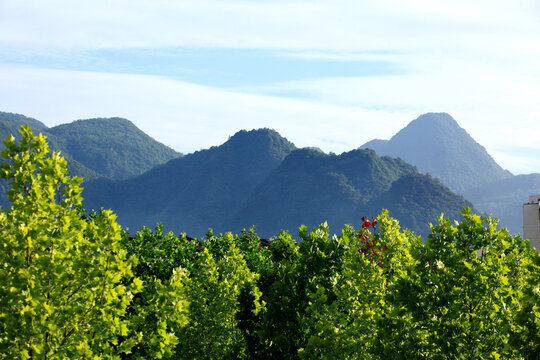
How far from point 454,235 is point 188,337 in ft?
32.7

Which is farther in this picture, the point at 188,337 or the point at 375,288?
the point at 188,337

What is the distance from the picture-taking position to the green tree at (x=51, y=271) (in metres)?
9.34

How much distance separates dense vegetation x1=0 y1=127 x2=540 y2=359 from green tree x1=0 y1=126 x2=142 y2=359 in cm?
2

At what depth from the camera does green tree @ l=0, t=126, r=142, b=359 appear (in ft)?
30.6

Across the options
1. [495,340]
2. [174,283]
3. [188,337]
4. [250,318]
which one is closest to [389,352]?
[495,340]

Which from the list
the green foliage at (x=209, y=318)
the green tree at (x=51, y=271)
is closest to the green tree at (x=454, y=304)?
the green tree at (x=51, y=271)

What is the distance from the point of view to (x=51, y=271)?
970 centimetres

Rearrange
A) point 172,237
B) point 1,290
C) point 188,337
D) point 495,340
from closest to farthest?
point 1,290
point 495,340
point 188,337
point 172,237

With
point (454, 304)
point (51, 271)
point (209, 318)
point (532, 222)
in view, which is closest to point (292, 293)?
point (454, 304)

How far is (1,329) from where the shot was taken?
32.3 ft

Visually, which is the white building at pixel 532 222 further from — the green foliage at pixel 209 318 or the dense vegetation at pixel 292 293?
the dense vegetation at pixel 292 293

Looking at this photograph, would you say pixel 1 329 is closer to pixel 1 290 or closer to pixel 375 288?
pixel 1 290

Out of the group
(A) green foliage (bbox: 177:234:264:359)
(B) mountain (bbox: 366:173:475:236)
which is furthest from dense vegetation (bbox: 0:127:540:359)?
(B) mountain (bbox: 366:173:475:236)

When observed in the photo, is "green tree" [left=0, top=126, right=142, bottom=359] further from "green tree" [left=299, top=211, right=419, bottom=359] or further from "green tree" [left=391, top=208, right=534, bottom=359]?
"green tree" [left=391, top=208, right=534, bottom=359]
